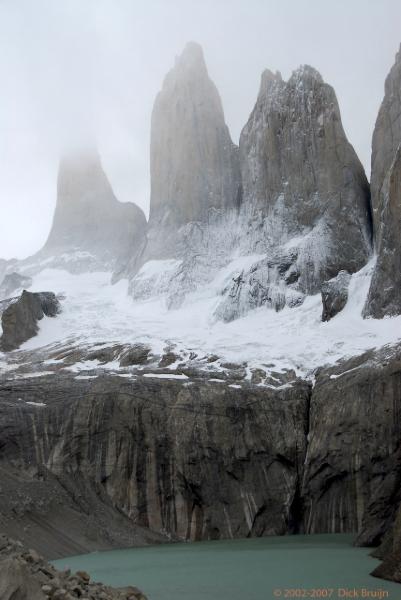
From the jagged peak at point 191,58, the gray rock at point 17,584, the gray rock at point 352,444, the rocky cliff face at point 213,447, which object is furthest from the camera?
the jagged peak at point 191,58

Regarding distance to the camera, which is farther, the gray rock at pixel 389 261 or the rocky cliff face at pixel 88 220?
the rocky cliff face at pixel 88 220

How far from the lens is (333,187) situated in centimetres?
8231

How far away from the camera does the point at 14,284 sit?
392ft

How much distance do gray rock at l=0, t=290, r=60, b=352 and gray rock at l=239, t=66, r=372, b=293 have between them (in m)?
28.4

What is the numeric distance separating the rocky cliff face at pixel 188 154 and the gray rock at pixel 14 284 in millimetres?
25948

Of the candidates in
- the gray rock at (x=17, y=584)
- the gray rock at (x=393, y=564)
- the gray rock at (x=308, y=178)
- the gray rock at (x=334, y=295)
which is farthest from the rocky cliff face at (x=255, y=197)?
the gray rock at (x=17, y=584)

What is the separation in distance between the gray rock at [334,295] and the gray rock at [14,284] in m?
62.6

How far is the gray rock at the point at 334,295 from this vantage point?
6750 cm

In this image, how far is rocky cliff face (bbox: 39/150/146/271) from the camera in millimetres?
130750

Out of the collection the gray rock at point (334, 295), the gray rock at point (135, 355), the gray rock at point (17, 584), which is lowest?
the gray rock at point (135, 355)

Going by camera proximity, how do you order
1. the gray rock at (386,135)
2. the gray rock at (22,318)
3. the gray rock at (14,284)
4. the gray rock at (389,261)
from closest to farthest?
the gray rock at (389,261)
the gray rock at (386,135)
the gray rock at (22,318)
the gray rock at (14,284)

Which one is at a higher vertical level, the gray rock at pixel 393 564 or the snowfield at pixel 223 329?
the snowfield at pixel 223 329

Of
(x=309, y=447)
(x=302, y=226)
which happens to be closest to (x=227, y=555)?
(x=309, y=447)

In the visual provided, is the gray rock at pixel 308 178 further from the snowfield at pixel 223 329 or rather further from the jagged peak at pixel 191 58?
the jagged peak at pixel 191 58
